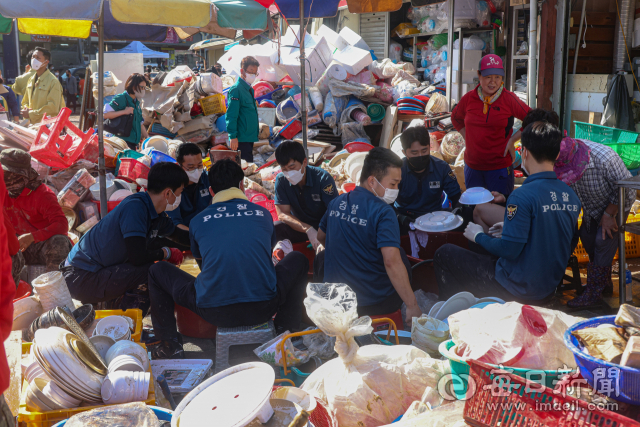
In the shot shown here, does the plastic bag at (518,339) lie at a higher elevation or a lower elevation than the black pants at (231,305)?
higher

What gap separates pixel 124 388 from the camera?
2.29 meters

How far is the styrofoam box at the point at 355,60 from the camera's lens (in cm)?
1036

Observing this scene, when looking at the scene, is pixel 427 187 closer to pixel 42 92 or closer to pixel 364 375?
pixel 364 375

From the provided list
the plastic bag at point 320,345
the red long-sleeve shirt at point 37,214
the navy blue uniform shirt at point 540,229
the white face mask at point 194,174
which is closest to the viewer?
the plastic bag at point 320,345

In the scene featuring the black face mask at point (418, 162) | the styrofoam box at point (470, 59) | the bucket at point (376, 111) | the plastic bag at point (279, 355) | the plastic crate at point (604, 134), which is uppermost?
the styrofoam box at point (470, 59)

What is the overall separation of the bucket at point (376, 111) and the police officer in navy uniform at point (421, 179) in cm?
520

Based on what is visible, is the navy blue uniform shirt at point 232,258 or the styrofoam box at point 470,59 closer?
the navy blue uniform shirt at point 232,258

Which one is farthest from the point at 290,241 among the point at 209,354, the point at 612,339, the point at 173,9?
the point at 612,339

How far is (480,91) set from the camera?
5312mm

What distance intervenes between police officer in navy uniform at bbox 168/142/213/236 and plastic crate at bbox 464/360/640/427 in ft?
11.6

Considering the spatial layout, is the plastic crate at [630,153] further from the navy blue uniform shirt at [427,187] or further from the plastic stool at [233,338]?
the plastic stool at [233,338]

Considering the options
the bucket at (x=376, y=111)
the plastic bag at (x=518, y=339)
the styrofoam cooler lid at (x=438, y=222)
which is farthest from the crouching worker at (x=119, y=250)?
the bucket at (x=376, y=111)

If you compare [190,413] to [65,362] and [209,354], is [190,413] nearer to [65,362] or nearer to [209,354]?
[65,362]

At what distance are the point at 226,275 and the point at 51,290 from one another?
1.05 meters
